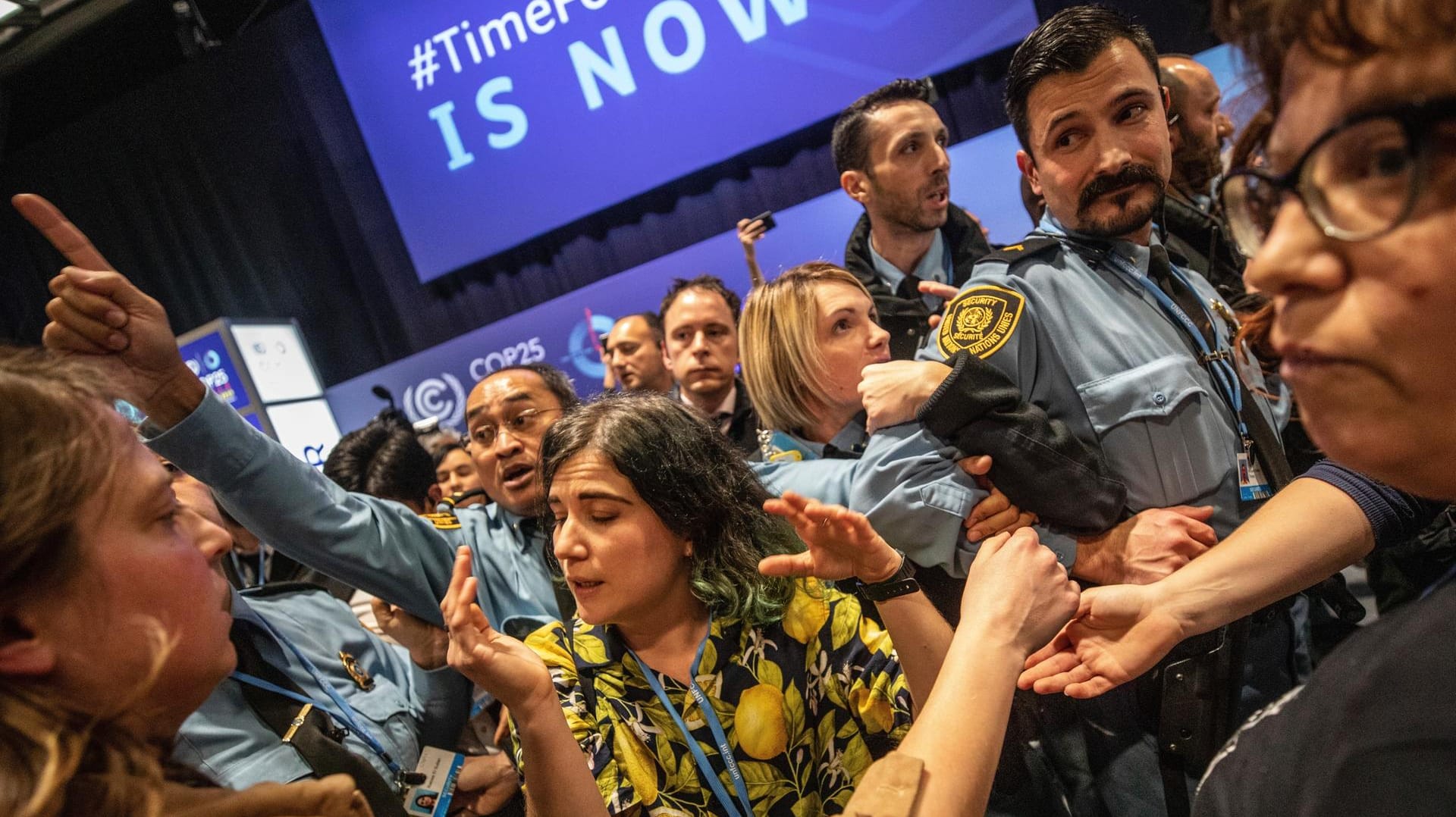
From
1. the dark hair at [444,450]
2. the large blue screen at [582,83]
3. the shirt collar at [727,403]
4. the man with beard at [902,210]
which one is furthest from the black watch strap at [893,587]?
the large blue screen at [582,83]

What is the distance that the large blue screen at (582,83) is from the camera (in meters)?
4.93

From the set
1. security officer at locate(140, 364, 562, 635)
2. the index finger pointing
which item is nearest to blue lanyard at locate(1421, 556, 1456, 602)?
security officer at locate(140, 364, 562, 635)

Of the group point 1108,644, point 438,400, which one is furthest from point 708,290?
point 438,400

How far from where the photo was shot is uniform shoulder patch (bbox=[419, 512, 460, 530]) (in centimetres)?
251

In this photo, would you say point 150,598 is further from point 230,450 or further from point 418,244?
point 418,244

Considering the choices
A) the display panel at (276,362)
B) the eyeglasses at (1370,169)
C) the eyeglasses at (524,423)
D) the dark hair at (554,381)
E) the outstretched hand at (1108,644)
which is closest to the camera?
the eyeglasses at (1370,169)

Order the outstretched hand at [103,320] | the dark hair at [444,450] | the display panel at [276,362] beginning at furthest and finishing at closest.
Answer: the display panel at [276,362]
the dark hair at [444,450]
the outstretched hand at [103,320]

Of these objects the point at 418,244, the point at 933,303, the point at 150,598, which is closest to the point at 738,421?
the point at 933,303

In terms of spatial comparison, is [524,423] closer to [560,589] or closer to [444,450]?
[560,589]

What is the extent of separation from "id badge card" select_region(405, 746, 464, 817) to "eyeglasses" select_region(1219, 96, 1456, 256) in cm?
207

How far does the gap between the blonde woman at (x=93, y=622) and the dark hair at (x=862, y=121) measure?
8.29 ft

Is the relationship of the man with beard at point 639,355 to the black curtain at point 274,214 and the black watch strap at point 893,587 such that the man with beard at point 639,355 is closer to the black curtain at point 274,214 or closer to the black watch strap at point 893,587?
the black curtain at point 274,214

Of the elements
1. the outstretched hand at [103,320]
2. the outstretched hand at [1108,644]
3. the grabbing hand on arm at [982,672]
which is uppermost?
the outstretched hand at [103,320]

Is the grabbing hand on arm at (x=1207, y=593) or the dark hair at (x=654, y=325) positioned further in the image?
the dark hair at (x=654, y=325)
